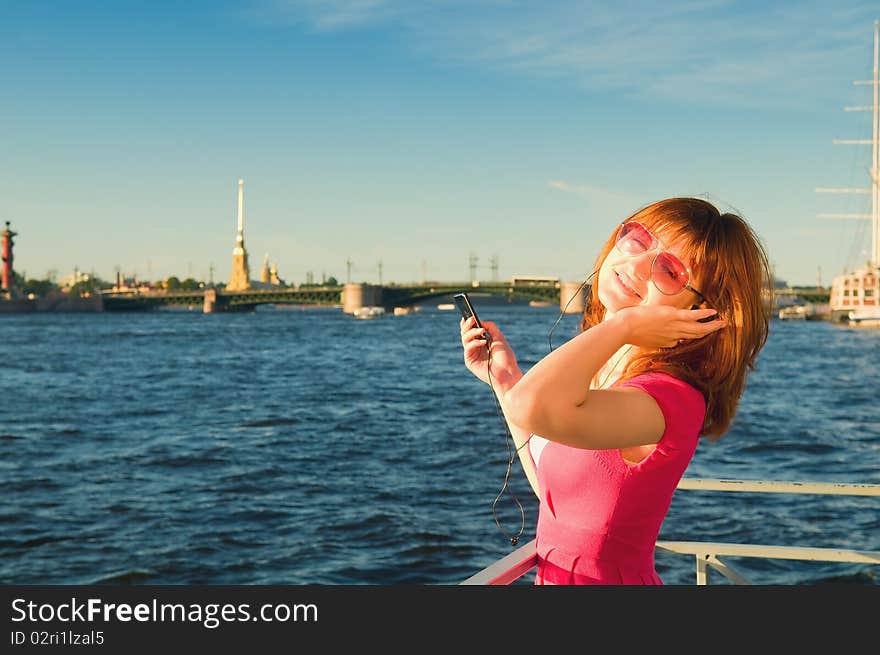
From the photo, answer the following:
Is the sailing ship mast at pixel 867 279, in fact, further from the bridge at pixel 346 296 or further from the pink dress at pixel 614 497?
the pink dress at pixel 614 497

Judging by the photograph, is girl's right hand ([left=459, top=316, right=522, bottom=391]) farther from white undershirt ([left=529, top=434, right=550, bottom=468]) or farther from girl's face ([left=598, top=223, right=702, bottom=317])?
girl's face ([left=598, top=223, right=702, bottom=317])

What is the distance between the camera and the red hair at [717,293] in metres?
1.75

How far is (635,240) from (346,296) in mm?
103251

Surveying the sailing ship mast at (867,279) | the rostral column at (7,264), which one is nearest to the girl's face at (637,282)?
the sailing ship mast at (867,279)

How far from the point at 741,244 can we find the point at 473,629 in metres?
0.82

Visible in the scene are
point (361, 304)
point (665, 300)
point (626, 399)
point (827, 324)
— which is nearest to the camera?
point (626, 399)

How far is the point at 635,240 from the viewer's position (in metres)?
1.75

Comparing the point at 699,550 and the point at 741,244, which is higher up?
the point at 741,244

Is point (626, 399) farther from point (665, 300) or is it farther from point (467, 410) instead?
point (467, 410)

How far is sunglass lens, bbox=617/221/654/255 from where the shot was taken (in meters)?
1.74

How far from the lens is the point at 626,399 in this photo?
1535 millimetres

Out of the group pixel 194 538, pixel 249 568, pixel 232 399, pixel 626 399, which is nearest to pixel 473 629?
pixel 626 399

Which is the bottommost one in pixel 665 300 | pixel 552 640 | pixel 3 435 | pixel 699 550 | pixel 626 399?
pixel 3 435

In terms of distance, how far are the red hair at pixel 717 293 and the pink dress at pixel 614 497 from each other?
7 centimetres
